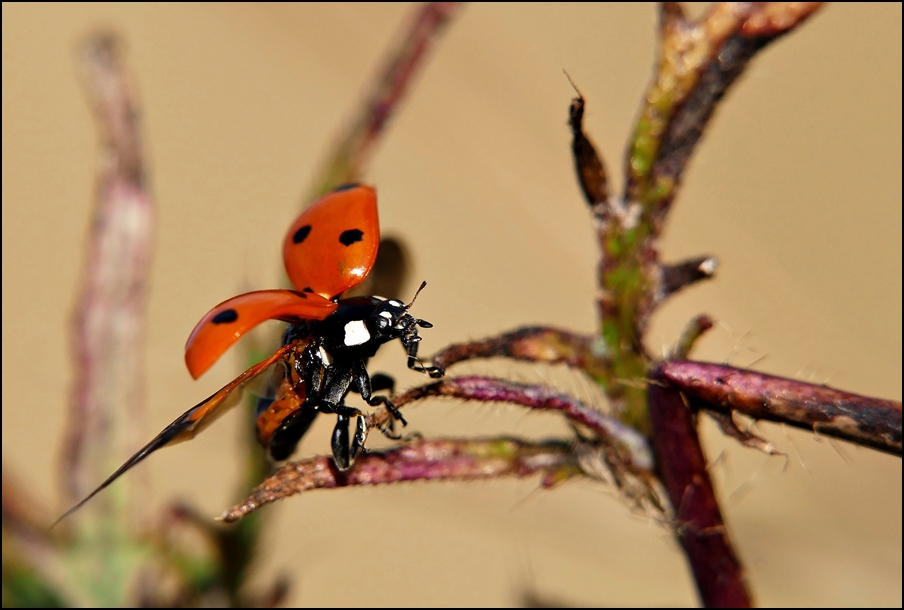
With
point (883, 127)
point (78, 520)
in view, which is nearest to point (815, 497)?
point (78, 520)

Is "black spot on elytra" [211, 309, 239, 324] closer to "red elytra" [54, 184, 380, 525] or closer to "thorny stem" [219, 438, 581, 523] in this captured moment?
"red elytra" [54, 184, 380, 525]

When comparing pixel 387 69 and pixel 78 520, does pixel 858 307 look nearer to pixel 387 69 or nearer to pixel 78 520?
pixel 387 69

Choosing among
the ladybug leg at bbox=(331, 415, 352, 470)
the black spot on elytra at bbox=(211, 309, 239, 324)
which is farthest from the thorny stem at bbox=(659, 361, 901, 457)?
the black spot on elytra at bbox=(211, 309, 239, 324)

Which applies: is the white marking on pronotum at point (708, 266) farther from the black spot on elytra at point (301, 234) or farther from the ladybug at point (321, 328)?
the black spot on elytra at point (301, 234)

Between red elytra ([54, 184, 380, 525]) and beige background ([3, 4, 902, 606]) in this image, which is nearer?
red elytra ([54, 184, 380, 525])

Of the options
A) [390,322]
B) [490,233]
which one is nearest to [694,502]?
[390,322]

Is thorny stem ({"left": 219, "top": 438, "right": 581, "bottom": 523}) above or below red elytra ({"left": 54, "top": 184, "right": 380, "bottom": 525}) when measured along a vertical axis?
below
